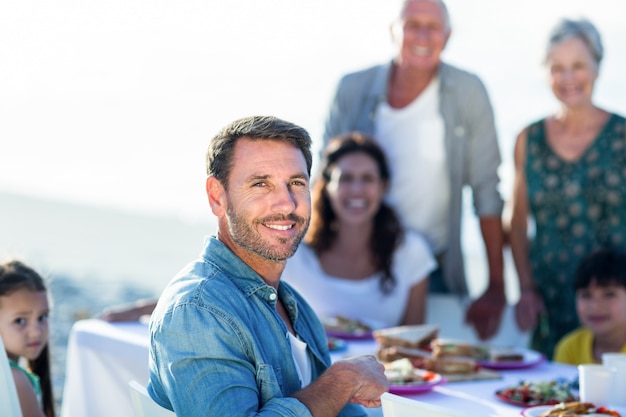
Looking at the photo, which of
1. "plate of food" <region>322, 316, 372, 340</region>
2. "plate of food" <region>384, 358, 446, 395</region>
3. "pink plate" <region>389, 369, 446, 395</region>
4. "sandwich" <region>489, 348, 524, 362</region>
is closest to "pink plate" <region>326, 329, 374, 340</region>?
"plate of food" <region>322, 316, 372, 340</region>

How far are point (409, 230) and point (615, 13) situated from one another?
23.7ft

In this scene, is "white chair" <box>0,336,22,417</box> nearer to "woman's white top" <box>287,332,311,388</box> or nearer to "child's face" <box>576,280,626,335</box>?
"woman's white top" <box>287,332,311,388</box>

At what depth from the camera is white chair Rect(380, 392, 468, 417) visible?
1.54 metres

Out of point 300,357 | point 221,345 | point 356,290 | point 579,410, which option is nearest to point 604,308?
point 356,290

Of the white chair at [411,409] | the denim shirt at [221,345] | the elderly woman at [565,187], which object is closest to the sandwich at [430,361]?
the denim shirt at [221,345]

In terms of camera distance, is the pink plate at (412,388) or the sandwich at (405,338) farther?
the sandwich at (405,338)

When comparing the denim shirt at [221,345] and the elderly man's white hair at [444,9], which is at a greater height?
the elderly man's white hair at [444,9]

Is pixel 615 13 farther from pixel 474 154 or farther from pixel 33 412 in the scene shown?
pixel 33 412

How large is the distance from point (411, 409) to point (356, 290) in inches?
96.7

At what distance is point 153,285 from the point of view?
1305cm

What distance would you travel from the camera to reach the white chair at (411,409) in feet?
5.04

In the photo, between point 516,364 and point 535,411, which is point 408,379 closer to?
point 535,411

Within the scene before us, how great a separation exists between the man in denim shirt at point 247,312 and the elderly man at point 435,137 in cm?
216

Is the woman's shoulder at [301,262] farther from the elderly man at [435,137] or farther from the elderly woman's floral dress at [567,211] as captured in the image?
the elderly woman's floral dress at [567,211]
